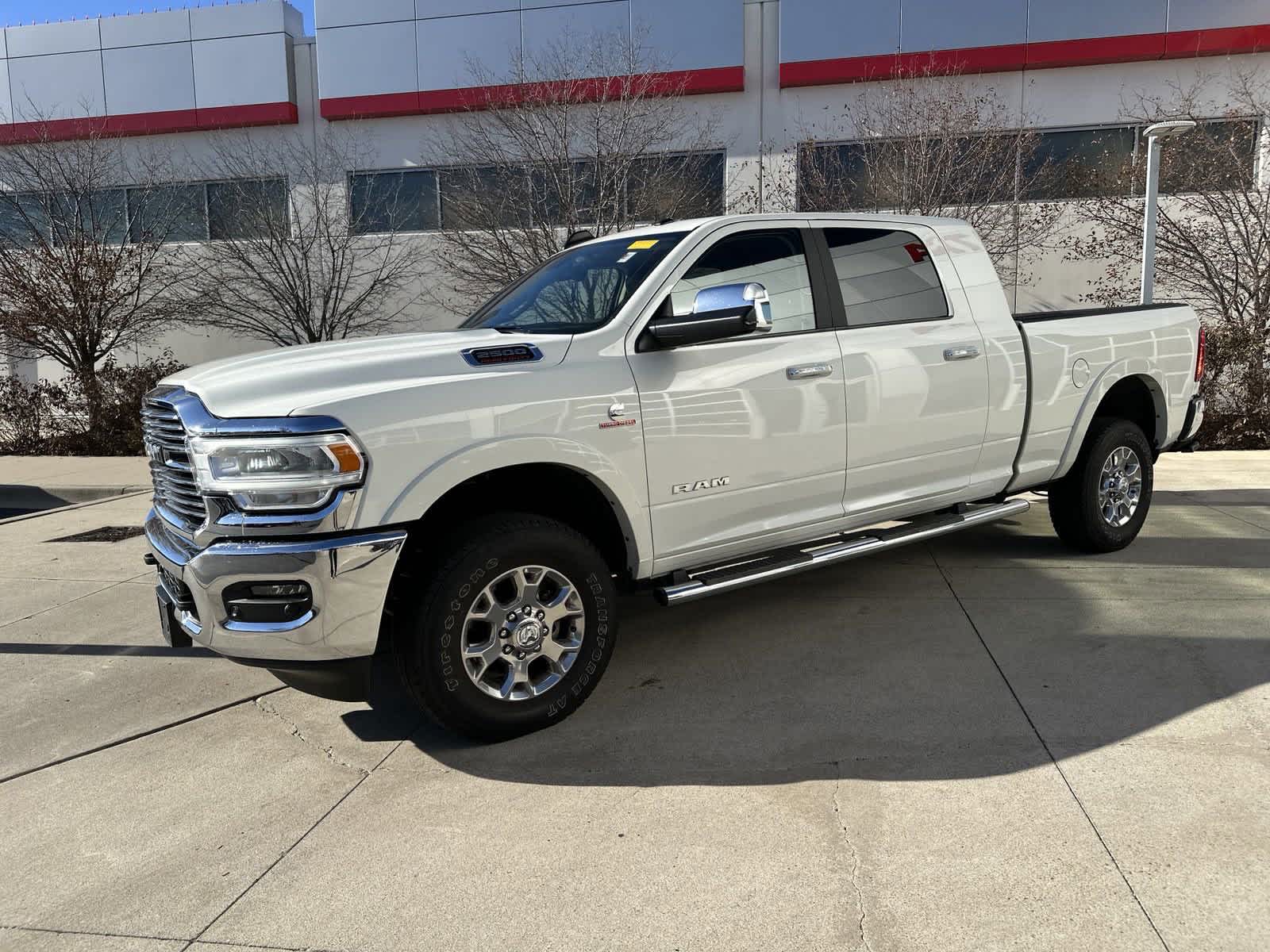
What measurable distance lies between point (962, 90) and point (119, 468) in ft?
44.8

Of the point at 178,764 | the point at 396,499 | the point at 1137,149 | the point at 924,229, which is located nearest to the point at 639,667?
the point at 396,499

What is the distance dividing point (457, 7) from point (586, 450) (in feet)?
48.0

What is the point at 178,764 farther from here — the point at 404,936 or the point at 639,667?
the point at 639,667

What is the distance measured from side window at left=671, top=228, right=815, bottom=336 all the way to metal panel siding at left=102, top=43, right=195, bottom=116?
16091 mm

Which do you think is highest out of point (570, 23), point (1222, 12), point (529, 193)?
point (570, 23)

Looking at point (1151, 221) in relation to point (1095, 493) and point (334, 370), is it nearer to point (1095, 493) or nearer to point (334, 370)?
point (1095, 493)

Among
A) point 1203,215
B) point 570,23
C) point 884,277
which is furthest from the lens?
point 570,23

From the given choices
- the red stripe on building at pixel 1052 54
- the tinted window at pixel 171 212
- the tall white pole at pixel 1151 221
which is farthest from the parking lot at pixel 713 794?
the tinted window at pixel 171 212

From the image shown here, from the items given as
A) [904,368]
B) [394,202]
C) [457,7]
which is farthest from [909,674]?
[457,7]

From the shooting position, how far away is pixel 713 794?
3.08 meters

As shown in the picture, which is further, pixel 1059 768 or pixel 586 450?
pixel 586 450

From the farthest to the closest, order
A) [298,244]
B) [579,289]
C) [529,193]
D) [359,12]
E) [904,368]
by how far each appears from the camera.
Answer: [298,244], [359,12], [529,193], [904,368], [579,289]

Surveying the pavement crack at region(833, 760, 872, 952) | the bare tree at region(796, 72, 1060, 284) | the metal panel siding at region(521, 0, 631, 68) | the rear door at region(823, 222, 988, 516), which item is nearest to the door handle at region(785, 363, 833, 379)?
the rear door at region(823, 222, 988, 516)

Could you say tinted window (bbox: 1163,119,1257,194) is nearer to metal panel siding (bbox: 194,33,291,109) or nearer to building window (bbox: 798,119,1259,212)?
building window (bbox: 798,119,1259,212)
